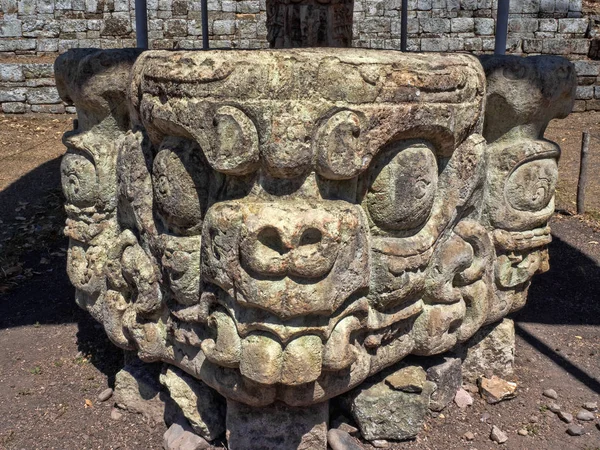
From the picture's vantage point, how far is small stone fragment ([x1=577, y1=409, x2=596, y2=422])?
9.50 feet

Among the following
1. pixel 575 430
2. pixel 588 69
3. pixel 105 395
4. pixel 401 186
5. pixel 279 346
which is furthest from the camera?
pixel 588 69

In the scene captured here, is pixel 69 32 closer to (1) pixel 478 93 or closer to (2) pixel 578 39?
(2) pixel 578 39

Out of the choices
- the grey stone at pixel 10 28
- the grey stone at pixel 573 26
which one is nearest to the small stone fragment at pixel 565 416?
the grey stone at pixel 573 26

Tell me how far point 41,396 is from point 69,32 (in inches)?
317

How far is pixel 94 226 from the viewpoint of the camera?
9.37ft

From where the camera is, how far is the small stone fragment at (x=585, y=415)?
290 cm

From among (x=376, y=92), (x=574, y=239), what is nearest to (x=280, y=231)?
(x=376, y=92)

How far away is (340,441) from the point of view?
2676 millimetres

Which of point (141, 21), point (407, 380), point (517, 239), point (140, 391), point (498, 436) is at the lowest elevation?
point (498, 436)

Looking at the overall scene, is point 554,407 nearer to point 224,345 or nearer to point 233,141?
point 224,345

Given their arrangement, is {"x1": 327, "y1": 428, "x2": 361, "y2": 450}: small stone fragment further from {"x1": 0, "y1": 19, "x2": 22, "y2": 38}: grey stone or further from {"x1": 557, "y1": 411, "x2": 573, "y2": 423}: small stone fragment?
{"x1": 0, "y1": 19, "x2": 22, "y2": 38}: grey stone

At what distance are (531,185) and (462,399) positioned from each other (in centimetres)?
106

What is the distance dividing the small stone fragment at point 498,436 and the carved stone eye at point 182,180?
62.8 inches

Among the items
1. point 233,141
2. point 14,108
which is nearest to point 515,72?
point 233,141
